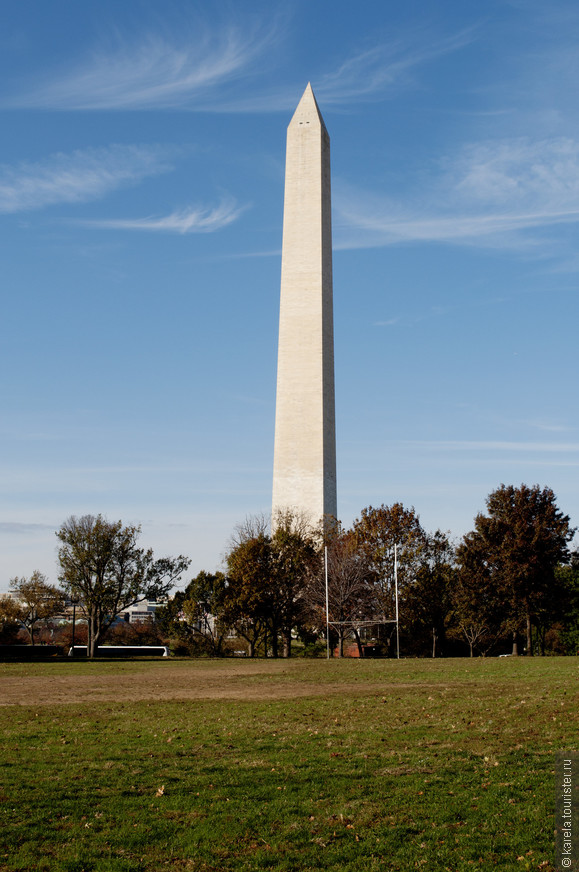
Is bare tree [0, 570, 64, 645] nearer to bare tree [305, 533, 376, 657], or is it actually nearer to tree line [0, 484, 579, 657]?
tree line [0, 484, 579, 657]

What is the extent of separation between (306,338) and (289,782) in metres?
55.3

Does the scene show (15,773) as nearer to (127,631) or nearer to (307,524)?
(307,524)

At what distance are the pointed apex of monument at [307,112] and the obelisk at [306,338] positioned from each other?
82mm

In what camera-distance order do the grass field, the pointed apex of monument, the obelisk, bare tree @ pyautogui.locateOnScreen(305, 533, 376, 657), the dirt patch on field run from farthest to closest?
the pointed apex of monument → the obelisk → bare tree @ pyautogui.locateOnScreen(305, 533, 376, 657) → the dirt patch on field → the grass field

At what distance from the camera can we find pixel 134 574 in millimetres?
57781

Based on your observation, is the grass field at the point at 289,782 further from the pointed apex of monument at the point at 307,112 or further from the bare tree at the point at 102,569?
the pointed apex of monument at the point at 307,112

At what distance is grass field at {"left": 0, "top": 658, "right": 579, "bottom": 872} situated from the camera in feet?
27.6

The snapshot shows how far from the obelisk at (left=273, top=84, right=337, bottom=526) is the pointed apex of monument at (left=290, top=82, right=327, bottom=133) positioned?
3.2 inches

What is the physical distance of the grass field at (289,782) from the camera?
841 cm

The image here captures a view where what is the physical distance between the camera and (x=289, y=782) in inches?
440

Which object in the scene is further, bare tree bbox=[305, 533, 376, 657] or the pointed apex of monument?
the pointed apex of monument

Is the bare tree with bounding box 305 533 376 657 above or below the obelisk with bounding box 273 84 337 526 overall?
below

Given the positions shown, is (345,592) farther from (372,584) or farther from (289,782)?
(289,782)

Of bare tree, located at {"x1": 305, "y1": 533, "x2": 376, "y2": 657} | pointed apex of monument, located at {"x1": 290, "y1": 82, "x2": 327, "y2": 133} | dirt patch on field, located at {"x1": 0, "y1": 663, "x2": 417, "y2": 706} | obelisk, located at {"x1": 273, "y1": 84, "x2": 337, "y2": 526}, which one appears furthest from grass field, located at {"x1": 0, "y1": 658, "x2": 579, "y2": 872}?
pointed apex of monument, located at {"x1": 290, "y1": 82, "x2": 327, "y2": 133}
